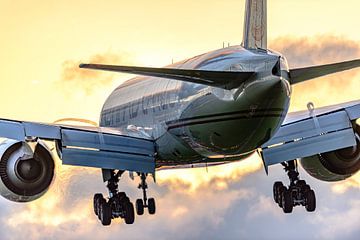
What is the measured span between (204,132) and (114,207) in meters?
6.59

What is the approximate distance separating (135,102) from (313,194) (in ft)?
22.0

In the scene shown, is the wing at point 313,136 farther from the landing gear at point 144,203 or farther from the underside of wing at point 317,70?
the underside of wing at point 317,70

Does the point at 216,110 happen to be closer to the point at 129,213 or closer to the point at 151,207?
the point at 129,213

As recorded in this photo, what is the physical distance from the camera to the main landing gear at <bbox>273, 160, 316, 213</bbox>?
44.2 meters

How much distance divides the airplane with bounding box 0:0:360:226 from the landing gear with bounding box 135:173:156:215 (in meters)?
0.04

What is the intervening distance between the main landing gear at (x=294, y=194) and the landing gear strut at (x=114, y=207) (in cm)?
481

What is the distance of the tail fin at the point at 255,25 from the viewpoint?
39.8m

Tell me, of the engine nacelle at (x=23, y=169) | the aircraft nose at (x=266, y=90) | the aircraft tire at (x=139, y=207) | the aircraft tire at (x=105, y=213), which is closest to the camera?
the aircraft nose at (x=266, y=90)

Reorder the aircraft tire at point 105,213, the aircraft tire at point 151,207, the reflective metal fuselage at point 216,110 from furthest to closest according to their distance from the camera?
the aircraft tire at point 151,207 < the aircraft tire at point 105,213 < the reflective metal fuselage at point 216,110

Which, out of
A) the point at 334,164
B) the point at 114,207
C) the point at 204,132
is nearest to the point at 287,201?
the point at 334,164

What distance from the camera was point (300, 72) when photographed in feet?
121

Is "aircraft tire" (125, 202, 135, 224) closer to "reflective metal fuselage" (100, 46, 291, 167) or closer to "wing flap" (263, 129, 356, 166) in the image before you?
"reflective metal fuselage" (100, 46, 291, 167)

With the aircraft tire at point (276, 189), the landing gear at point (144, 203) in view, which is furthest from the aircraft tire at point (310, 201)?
the landing gear at point (144, 203)

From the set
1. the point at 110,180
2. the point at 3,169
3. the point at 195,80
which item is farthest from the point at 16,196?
the point at 195,80
